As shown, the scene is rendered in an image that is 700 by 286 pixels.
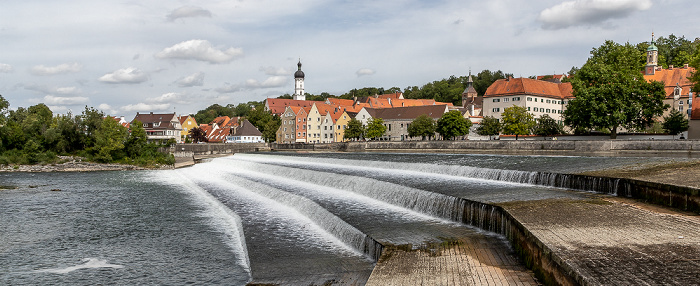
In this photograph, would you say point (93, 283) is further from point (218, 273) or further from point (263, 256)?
point (263, 256)

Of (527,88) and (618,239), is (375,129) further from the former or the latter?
(618,239)

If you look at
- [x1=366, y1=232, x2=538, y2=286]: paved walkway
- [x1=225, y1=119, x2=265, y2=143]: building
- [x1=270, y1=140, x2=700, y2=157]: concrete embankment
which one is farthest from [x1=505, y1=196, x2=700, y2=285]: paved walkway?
[x1=225, y1=119, x2=265, y2=143]: building

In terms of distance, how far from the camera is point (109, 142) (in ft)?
184

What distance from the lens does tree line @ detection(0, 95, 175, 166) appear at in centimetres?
5456

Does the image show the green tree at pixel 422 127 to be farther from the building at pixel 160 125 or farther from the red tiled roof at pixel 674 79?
the building at pixel 160 125

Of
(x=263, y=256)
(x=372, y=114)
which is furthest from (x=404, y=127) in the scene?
(x=263, y=256)

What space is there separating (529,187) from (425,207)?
5246mm

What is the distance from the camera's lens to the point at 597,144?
3828 centimetres

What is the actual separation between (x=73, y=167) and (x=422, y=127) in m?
Answer: 49.7

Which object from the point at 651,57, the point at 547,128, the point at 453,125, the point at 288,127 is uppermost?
the point at 651,57

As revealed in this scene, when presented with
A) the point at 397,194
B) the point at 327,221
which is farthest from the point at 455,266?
the point at 397,194

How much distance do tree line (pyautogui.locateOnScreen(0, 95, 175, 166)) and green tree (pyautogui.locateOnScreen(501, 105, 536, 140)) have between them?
43.4 meters

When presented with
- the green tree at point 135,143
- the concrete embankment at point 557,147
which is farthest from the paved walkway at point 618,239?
the green tree at point 135,143

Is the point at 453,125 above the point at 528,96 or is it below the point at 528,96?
below
